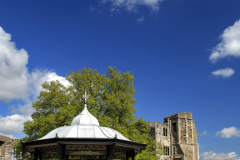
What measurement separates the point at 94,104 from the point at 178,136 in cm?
3410

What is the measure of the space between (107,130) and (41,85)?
19.5 metres

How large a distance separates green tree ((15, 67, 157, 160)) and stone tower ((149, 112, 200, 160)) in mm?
25375

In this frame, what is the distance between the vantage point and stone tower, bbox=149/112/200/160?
179ft

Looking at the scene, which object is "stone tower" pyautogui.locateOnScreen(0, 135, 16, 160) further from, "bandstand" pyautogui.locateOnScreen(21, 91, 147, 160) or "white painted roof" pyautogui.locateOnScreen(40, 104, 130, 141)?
"white painted roof" pyautogui.locateOnScreen(40, 104, 130, 141)

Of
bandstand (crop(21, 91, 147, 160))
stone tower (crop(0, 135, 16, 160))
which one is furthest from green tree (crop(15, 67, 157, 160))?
stone tower (crop(0, 135, 16, 160))

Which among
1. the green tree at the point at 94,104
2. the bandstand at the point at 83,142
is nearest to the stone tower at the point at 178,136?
the green tree at the point at 94,104

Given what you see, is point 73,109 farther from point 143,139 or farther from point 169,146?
point 169,146

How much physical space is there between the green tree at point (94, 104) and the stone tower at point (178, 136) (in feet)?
83.3

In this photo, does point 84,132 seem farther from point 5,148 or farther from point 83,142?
point 5,148

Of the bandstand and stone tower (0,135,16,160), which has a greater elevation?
the bandstand

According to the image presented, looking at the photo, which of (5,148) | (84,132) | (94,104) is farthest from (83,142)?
(5,148)

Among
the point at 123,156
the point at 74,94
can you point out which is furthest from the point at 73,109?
the point at 123,156

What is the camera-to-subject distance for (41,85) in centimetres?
3042

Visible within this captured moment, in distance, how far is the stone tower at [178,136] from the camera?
54.5 metres
